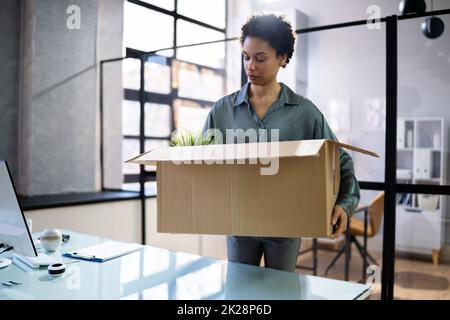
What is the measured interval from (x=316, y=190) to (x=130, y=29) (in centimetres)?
272

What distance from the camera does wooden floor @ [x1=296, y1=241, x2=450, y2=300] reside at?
107 inches

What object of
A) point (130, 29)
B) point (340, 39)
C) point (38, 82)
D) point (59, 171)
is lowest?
point (59, 171)

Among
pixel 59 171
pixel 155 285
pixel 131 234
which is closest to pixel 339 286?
pixel 155 285

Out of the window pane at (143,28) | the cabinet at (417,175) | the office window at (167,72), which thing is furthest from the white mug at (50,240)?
the cabinet at (417,175)

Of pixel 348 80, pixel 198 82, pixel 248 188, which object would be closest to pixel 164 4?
pixel 198 82

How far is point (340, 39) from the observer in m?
4.72

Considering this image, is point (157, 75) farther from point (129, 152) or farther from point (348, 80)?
point (348, 80)

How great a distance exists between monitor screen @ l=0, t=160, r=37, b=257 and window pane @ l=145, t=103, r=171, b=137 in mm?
2959

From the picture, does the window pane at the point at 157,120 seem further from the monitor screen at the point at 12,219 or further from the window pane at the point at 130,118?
the monitor screen at the point at 12,219

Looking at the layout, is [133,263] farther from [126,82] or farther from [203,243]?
[126,82]

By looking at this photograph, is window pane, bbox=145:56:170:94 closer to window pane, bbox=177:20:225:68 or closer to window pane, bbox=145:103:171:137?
window pane, bbox=145:103:171:137

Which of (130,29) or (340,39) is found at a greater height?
(340,39)

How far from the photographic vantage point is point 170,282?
1.06 m

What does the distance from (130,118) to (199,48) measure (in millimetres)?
1350
